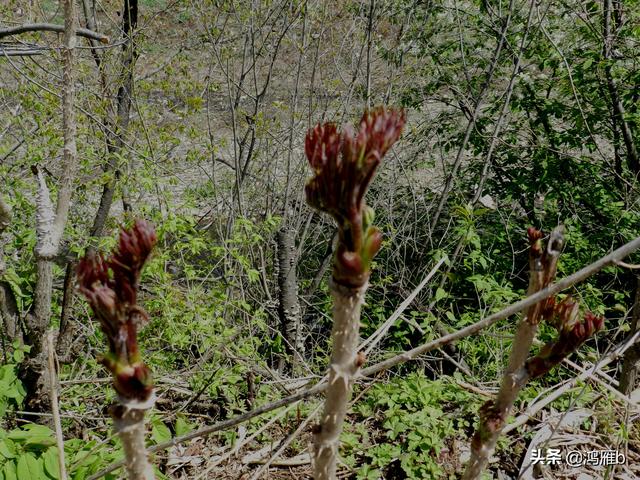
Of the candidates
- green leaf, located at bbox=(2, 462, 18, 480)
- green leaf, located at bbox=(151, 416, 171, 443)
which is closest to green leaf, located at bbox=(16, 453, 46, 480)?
green leaf, located at bbox=(2, 462, 18, 480)

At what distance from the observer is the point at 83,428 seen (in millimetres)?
2961

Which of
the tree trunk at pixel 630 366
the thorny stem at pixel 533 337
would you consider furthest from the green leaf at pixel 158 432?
the tree trunk at pixel 630 366

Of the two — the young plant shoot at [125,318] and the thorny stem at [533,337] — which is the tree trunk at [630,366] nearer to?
the thorny stem at [533,337]

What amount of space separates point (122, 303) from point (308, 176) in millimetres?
5166

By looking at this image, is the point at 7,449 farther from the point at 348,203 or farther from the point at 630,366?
the point at 630,366

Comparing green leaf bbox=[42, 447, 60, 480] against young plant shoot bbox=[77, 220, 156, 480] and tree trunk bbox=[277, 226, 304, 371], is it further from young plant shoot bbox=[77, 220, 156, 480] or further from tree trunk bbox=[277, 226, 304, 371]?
tree trunk bbox=[277, 226, 304, 371]

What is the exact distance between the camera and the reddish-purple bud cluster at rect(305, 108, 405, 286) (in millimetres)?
547

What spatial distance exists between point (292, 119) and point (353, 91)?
82 cm

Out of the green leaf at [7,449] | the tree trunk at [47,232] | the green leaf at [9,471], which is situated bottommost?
the green leaf at [9,471]

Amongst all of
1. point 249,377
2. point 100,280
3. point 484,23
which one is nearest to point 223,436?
point 249,377

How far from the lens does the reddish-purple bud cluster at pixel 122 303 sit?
577mm

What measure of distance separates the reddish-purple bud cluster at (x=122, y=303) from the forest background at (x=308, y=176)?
2689 mm

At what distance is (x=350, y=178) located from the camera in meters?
0.55

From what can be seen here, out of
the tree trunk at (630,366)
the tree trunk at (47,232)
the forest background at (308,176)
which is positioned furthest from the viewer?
the forest background at (308,176)
